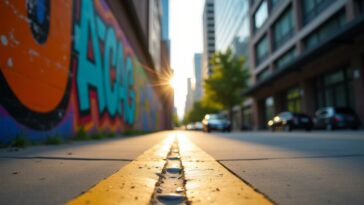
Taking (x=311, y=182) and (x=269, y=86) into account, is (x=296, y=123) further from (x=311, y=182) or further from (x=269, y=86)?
(x=311, y=182)

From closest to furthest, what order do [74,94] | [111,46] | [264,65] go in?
[74,94] < [111,46] < [264,65]

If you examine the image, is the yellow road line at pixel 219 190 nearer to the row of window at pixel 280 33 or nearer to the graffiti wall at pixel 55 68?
the graffiti wall at pixel 55 68

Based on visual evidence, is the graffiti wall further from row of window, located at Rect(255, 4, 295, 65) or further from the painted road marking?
row of window, located at Rect(255, 4, 295, 65)

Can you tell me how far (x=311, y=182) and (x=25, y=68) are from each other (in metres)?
5.51

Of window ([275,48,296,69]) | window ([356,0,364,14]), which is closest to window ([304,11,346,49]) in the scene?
window ([356,0,364,14])

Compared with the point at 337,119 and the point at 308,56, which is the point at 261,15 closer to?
the point at 308,56

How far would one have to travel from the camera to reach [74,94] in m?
8.45

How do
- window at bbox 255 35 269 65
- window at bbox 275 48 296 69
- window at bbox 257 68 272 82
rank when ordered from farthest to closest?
window at bbox 255 35 269 65 < window at bbox 257 68 272 82 < window at bbox 275 48 296 69

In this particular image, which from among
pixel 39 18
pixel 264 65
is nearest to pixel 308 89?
pixel 264 65

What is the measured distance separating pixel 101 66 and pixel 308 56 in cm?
1443

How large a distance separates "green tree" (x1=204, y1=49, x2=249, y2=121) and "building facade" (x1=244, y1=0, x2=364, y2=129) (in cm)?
179

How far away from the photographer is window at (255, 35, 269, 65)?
3661 centimetres

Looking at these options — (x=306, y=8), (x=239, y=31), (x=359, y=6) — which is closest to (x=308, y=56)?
(x=359, y=6)

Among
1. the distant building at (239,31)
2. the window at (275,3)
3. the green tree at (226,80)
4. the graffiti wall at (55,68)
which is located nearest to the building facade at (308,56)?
the window at (275,3)
